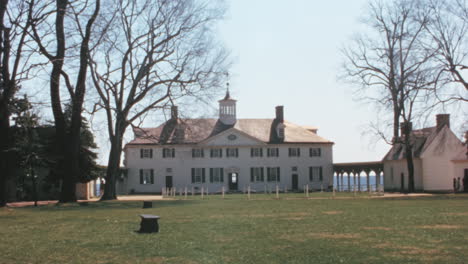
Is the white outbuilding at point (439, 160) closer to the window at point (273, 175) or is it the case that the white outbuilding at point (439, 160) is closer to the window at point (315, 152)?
the window at point (315, 152)

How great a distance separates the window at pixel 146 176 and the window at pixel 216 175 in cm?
589

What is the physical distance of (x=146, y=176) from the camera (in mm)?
60781

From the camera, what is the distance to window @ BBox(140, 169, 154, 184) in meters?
60.7

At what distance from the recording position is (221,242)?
1312cm

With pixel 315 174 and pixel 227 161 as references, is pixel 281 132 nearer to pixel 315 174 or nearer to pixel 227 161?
pixel 315 174

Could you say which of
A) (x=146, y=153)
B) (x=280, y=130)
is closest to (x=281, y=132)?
(x=280, y=130)

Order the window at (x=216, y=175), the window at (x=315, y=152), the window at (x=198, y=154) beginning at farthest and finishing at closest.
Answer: the window at (x=315, y=152) → the window at (x=198, y=154) → the window at (x=216, y=175)

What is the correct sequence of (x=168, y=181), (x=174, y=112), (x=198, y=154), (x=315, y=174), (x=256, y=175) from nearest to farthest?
(x=174, y=112)
(x=168, y=181)
(x=198, y=154)
(x=256, y=175)
(x=315, y=174)

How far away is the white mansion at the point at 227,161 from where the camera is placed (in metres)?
60.9

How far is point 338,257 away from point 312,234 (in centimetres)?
362

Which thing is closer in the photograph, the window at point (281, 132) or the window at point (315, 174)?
the window at point (315, 174)

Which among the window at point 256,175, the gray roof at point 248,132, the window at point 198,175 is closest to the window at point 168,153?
the gray roof at point 248,132

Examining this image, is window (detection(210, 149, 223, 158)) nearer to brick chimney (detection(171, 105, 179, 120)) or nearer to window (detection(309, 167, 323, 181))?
window (detection(309, 167, 323, 181))

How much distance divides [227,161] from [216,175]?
5.88 feet
